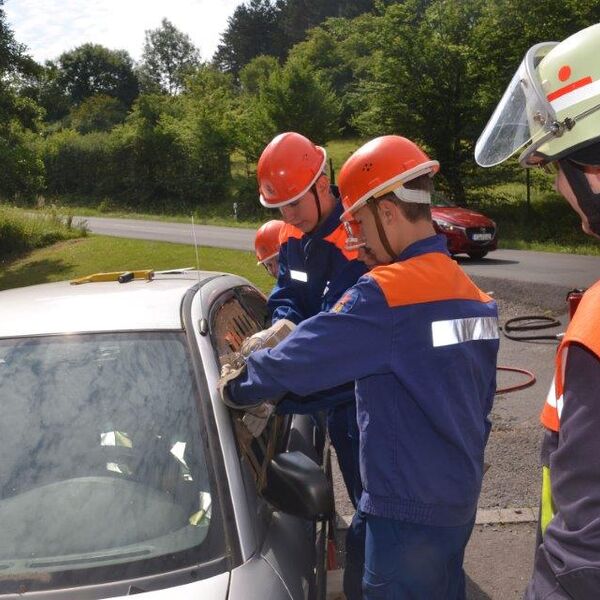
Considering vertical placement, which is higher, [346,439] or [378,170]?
[378,170]

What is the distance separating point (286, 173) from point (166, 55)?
95.6 m

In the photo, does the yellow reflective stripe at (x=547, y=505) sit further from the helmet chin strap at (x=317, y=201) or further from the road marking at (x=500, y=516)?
the road marking at (x=500, y=516)

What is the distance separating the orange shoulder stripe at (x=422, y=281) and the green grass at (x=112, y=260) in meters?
11.4

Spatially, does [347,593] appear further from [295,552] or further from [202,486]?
[202,486]

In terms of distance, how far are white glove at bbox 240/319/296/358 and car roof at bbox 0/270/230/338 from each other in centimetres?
25

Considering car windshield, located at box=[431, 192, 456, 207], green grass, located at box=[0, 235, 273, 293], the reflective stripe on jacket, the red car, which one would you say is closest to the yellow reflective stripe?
the reflective stripe on jacket

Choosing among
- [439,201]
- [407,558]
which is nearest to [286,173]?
[407,558]

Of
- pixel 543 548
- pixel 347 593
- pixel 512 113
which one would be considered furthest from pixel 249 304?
Answer: pixel 543 548

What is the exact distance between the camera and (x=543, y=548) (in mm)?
1432

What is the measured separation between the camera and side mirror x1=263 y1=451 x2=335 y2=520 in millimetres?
2094

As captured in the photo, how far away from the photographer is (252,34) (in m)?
88.4

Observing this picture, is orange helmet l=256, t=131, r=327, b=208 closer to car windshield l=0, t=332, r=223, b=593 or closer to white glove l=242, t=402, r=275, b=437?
car windshield l=0, t=332, r=223, b=593

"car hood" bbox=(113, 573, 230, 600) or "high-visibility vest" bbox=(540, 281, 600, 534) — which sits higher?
"high-visibility vest" bbox=(540, 281, 600, 534)

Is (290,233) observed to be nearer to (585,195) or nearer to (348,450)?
(348,450)
